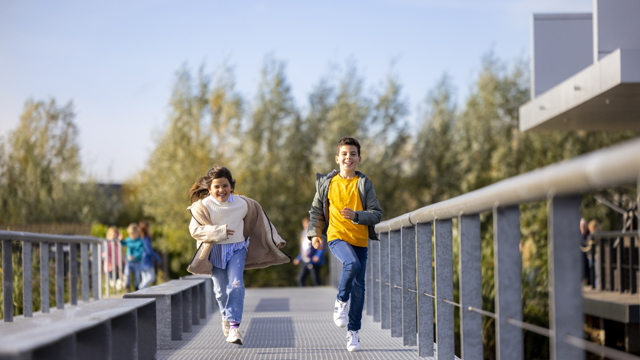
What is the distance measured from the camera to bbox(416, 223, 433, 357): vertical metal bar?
501cm

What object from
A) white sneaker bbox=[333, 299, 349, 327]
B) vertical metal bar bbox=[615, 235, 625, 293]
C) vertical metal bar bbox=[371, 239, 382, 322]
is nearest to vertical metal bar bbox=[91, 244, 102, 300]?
vertical metal bar bbox=[371, 239, 382, 322]

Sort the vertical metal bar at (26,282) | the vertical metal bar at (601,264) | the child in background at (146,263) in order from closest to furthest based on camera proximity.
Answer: the vertical metal bar at (26,282), the vertical metal bar at (601,264), the child in background at (146,263)

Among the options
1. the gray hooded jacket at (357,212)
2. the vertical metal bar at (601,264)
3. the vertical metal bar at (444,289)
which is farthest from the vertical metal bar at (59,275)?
the vertical metal bar at (601,264)

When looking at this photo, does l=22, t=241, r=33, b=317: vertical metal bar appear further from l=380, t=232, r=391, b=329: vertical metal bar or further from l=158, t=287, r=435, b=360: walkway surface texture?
l=380, t=232, r=391, b=329: vertical metal bar

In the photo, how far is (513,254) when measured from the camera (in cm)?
323

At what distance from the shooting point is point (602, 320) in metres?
14.9

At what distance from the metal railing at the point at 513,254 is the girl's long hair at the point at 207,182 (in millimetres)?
1893

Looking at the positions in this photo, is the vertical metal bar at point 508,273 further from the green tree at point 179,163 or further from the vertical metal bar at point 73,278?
the green tree at point 179,163

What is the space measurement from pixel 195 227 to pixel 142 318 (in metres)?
1.16

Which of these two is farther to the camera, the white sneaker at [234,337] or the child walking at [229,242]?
the child walking at [229,242]

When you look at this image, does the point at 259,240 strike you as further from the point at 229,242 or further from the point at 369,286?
the point at 369,286

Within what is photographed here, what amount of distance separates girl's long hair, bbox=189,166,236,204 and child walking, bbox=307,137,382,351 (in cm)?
83

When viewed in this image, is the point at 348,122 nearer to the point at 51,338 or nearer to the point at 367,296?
the point at 367,296

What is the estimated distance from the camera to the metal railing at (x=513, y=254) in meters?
2.30
